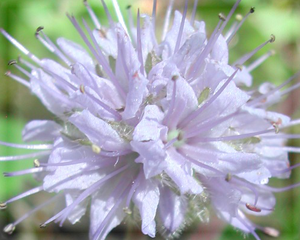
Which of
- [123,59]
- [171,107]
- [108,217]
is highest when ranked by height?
[123,59]

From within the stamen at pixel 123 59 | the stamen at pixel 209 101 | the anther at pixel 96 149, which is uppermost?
the stamen at pixel 123 59

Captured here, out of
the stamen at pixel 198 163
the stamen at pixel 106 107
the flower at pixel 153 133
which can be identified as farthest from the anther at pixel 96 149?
the stamen at pixel 198 163

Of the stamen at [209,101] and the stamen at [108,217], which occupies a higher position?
the stamen at [209,101]

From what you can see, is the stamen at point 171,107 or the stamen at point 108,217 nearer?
the stamen at point 171,107

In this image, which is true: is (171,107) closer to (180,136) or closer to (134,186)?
(180,136)

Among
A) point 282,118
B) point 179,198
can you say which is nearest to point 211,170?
point 179,198

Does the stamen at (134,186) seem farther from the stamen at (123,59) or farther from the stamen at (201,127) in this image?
the stamen at (123,59)

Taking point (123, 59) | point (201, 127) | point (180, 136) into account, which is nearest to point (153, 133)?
point (180, 136)

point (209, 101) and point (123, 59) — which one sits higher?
point (123, 59)

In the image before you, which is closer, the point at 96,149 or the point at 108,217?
the point at 96,149
